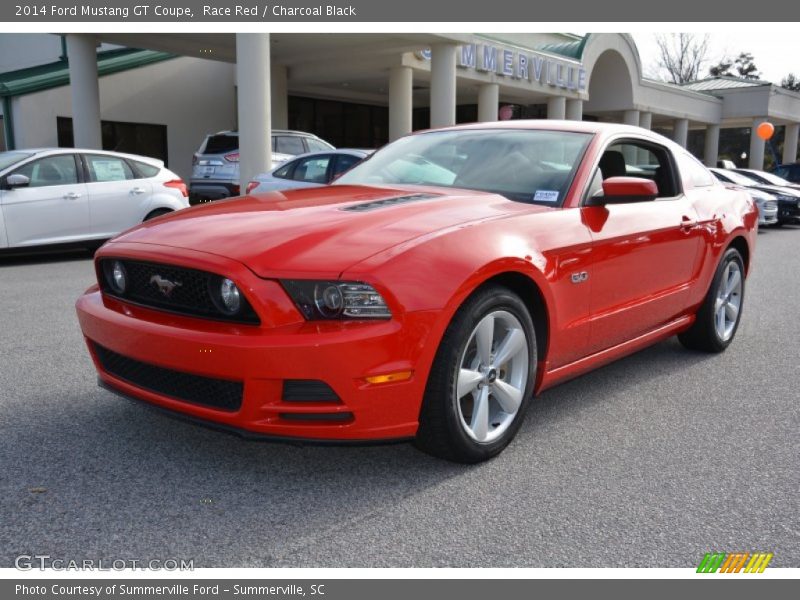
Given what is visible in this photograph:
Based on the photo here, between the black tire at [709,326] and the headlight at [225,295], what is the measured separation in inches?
139

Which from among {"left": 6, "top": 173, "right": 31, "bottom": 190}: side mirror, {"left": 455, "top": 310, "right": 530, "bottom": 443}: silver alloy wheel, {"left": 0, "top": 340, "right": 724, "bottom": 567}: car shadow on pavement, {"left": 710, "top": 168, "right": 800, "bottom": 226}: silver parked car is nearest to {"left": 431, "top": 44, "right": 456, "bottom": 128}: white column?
{"left": 710, "top": 168, "right": 800, "bottom": 226}: silver parked car

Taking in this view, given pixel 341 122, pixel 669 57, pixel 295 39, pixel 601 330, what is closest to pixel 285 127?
pixel 295 39

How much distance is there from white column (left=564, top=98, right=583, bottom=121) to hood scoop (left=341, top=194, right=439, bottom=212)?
26063 millimetres

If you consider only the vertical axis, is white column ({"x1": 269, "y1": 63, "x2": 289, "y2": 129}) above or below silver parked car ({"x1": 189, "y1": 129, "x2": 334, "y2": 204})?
above

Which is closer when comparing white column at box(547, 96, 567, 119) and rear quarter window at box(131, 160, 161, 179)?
rear quarter window at box(131, 160, 161, 179)

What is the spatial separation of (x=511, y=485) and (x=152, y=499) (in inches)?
55.6

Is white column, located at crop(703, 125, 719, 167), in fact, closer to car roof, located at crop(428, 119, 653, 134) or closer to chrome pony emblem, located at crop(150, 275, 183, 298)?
car roof, located at crop(428, 119, 653, 134)

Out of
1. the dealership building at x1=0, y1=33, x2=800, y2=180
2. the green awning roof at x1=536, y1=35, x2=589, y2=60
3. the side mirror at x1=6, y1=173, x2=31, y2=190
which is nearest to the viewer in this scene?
the side mirror at x1=6, y1=173, x2=31, y2=190

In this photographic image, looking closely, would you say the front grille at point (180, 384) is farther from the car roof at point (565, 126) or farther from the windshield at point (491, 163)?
the car roof at point (565, 126)

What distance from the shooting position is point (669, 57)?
70.1m

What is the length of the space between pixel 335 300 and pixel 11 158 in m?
8.60

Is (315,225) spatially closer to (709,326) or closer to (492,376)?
(492,376)

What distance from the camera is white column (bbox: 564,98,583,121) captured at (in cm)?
2861

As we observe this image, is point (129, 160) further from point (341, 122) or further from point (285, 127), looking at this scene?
point (341, 122)
